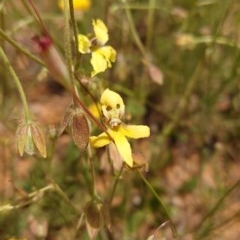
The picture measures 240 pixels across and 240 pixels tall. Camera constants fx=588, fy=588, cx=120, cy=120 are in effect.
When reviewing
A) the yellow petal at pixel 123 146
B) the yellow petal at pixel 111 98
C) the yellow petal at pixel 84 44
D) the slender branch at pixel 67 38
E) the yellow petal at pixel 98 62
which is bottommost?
the yellow petal at pixel 123 146

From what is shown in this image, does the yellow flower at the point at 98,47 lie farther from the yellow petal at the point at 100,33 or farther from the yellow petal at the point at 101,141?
the yellow petal at the point at 101,141

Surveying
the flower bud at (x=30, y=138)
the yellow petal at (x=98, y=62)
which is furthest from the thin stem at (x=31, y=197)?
the yellow petal at (x=98, y=62)

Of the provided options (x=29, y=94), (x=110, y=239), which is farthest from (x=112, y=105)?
(x=29, y=94)

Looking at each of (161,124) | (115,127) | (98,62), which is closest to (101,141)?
(115,127)

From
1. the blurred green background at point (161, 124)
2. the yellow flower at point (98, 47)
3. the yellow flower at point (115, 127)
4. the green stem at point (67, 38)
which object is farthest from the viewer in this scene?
the blurred green background at point (161, 124)

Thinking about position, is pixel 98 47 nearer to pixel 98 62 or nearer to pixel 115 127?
pixel 98 62

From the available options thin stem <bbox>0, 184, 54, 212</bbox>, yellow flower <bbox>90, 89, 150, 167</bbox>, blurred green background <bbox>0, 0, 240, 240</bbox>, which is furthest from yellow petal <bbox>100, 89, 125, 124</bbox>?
blurred green background <bbox>0, 0, 240, 240</bbox>
